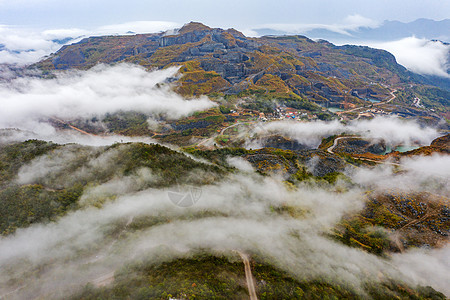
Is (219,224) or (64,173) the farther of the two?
(64,173)

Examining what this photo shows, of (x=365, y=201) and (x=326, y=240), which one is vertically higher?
(x=365, y=201)

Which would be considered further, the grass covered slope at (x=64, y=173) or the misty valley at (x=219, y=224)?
the grass covered slope at (x=64, y=173)

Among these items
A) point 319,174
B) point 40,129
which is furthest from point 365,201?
point 40,129

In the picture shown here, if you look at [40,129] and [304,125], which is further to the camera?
[40,129]

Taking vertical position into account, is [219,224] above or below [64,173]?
below

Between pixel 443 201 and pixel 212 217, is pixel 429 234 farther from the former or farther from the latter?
pixel 212 217

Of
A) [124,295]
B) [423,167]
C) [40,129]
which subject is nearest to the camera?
[124,295]

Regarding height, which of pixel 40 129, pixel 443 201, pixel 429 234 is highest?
pixel 443 201

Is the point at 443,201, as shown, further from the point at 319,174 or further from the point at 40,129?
the point at 40,129

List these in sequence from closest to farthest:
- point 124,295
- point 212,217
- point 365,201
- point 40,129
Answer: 1. point 124,295
2. point 212,217
3. point 365,201
4. point 40,129

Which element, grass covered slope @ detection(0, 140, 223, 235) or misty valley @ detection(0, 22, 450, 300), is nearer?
misty valley @ detection(0, 22, 450, 300)
